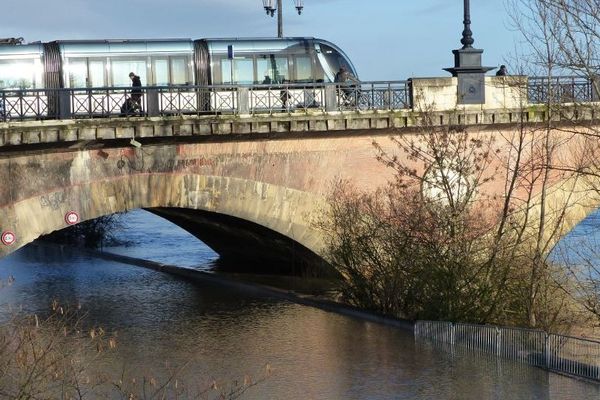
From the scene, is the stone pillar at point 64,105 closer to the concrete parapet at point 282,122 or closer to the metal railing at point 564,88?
the concrete parapet at point 282,122

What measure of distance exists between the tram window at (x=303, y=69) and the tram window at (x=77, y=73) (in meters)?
5.27

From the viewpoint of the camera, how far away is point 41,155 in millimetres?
19719

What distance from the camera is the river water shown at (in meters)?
15.6

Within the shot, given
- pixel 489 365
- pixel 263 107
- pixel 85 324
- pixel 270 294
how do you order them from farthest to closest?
pixel 270 294 → pixel 263 107 → pixel 85 324 → pixel 489 365

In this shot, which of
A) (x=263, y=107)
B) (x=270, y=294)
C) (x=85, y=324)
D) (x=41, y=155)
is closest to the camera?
(x=41, y=155)

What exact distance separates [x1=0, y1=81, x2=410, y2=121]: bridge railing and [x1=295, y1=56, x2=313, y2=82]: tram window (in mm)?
2060

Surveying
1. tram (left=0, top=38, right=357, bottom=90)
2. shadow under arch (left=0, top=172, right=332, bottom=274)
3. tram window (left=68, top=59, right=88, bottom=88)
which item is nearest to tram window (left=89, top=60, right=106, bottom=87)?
tram (left=0, top=38, right=357, bottom=90)

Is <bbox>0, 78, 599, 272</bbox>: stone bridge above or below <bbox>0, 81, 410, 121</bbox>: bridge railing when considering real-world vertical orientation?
below

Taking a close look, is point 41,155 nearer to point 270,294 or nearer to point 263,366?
point 263,366

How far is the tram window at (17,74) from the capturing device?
24.4 metres

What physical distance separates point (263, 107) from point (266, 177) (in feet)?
5.44

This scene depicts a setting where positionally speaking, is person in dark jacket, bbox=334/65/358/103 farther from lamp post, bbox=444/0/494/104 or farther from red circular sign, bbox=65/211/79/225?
red circular sign, bbox=65/211/79/225

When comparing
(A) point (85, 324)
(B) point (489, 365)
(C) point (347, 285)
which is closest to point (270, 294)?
(C) point (347, 285)

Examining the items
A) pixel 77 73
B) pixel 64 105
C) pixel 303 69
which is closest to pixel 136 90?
pixel 64 105
